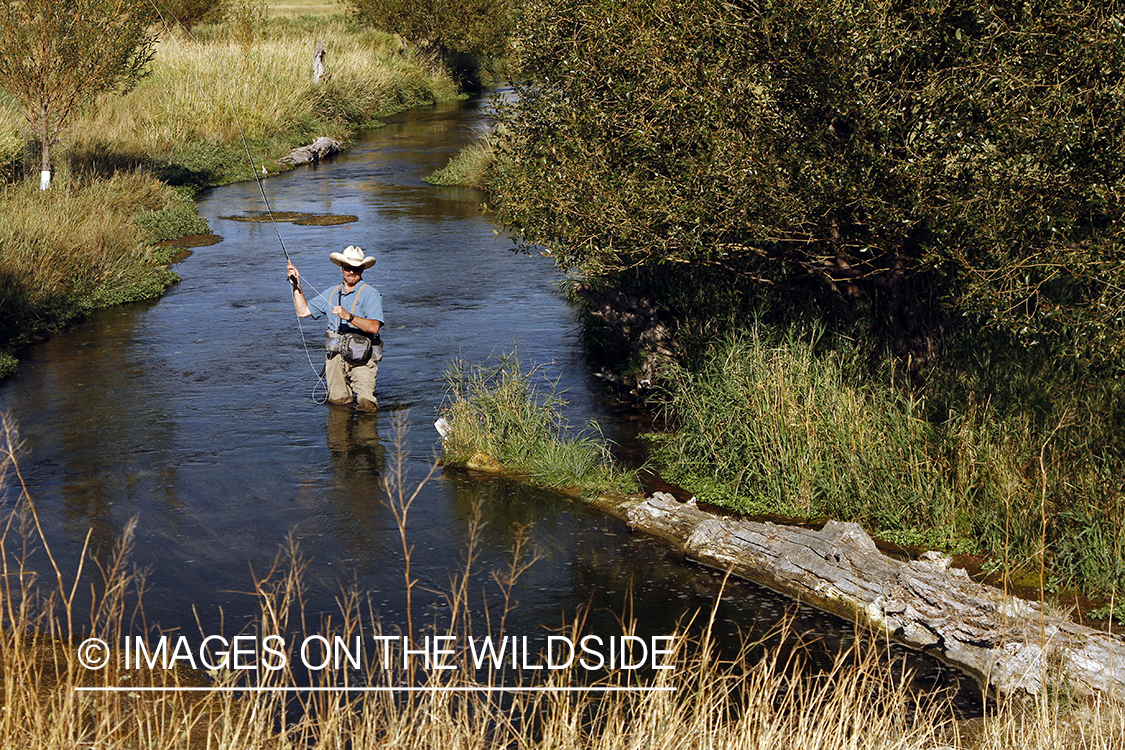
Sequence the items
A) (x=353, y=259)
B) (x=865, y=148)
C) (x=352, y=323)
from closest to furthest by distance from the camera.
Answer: (x=865, y=148) → (x=353, y=259) → (x=352, y=323)

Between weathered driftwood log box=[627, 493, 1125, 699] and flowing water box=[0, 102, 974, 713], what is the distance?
0.18 metres

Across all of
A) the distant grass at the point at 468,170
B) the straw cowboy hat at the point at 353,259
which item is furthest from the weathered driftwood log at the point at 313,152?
the straw cowboy hat at the point at 353,259

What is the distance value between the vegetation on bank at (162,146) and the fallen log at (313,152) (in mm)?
361

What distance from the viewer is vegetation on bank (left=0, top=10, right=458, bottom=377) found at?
15.8 m

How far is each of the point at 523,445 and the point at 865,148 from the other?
4.18 meters

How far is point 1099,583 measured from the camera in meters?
7.61

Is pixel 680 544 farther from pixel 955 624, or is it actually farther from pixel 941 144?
pixel 941 144

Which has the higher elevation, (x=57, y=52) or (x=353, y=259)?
(x=57, y=52)

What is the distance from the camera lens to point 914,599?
23.6 ft

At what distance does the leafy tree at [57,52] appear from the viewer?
1880 cm

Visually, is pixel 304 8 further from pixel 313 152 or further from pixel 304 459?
pixel 304 459

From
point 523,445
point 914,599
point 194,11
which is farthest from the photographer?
point 194,11

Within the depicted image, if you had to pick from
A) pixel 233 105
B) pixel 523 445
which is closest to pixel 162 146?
pixel 233 105

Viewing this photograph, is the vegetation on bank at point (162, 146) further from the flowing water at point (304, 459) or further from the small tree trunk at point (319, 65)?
the flowing water at point (304, 459)
